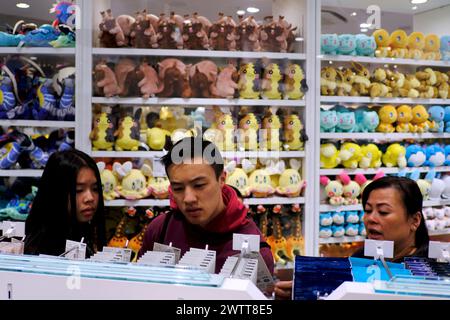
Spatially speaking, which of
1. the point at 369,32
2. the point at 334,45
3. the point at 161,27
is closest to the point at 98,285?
the point at 161,27

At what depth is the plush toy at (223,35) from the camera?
3.14m

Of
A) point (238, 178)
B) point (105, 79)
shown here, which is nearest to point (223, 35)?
point (105, 79)

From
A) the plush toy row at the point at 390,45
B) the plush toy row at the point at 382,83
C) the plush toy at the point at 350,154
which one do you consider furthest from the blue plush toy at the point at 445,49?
the plush toy at the point at 350,154

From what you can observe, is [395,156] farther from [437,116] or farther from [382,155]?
[437,116]

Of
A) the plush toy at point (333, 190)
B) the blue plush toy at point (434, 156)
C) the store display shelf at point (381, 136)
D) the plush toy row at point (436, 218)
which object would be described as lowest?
the plush toy row at point (436, 218)

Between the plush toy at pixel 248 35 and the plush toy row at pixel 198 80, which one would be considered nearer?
the plush toy row at pixel 198 80

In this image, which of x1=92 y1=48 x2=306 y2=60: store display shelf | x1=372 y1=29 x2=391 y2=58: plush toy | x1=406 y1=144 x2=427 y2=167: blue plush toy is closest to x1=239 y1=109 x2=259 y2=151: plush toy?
x1=92 y1=48 x2=306 y2=60: store display shelf

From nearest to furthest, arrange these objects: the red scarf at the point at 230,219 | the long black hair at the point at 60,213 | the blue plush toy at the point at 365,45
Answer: the red scarf at the point at 230,219, the long black hair at the point at 60,213, the blue plush toy at the point at 365,45

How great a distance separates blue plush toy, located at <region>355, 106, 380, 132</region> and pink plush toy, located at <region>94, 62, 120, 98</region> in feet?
5.33

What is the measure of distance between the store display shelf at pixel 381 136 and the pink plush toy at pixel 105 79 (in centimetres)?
136

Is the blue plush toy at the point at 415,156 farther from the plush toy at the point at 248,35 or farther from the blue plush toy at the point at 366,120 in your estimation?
the plush toy at the point at 248,35

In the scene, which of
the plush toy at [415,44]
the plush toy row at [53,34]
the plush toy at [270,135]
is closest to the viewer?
the plush toy row at [53,34]
